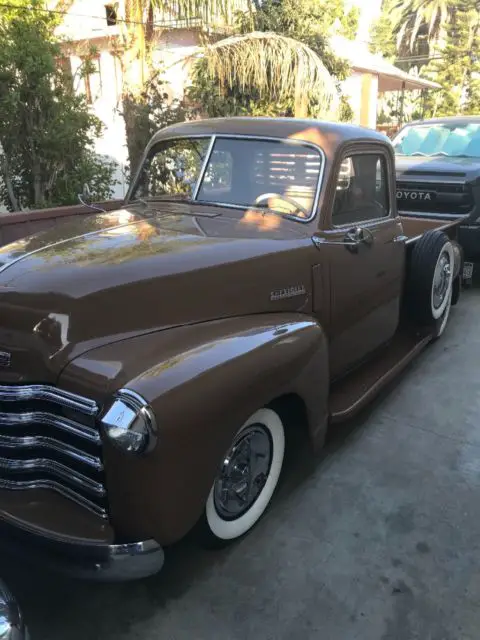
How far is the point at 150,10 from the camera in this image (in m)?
8.41

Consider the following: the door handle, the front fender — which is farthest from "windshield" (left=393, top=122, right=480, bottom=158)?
the front fender

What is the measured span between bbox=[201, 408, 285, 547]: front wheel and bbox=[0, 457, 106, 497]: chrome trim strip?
21.1 inches

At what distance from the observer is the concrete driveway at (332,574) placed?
2.27 metres

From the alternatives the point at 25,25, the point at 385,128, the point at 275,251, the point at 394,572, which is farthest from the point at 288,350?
the point at 385,128

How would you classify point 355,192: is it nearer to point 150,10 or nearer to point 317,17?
point 150,10

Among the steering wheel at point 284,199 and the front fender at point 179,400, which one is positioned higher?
the steering wheel at point 284,199

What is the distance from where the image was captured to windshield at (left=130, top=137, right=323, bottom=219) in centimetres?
328

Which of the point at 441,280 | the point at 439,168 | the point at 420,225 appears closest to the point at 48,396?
the point at 441,280

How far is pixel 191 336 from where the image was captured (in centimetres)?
239

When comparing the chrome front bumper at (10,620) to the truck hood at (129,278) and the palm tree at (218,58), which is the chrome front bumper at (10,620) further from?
the palm tree at (218,58)

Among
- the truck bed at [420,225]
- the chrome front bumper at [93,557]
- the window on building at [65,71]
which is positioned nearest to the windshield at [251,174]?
the chrome front bumper at [93,557]

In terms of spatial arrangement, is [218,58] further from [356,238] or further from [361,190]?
[356,238]

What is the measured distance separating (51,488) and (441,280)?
12.4 feet

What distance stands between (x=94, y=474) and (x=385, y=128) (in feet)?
97.4
